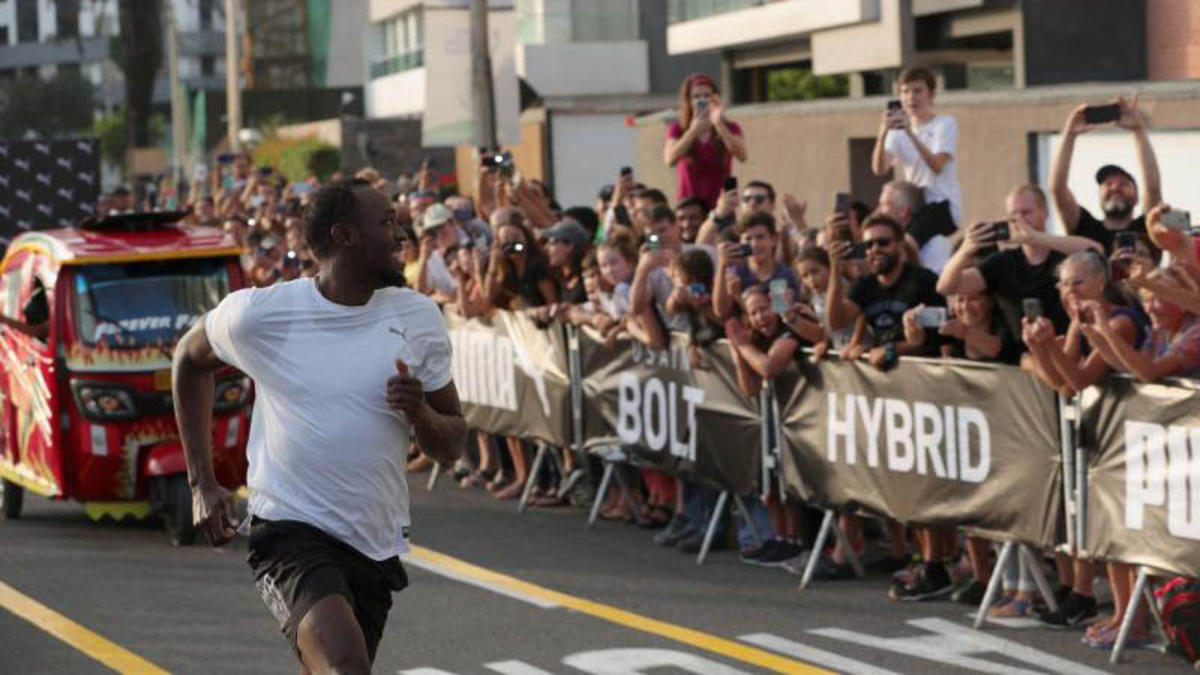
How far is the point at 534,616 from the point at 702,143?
5.67 meters

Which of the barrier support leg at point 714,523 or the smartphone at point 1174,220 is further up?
the smartphone at point 1174,220

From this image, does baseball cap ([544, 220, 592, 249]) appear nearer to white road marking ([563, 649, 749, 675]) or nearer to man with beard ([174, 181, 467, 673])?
white road marking ([563, 649, 749, 675])

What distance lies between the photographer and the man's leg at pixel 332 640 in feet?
21.0

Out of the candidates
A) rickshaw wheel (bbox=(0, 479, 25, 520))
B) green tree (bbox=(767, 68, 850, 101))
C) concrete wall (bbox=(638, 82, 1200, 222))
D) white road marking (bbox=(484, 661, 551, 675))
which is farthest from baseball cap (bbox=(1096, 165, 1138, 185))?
green tree (bbox=(767, 68, 850, 101))

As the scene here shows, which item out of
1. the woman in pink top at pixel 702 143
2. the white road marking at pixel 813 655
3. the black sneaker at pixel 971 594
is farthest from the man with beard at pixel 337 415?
the woman in pink top at pixel 702 143

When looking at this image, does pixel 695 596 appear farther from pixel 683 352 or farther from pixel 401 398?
pixel 401 398

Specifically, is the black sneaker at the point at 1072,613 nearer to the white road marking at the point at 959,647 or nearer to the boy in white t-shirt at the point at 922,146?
the white road marking at the point at 959,647

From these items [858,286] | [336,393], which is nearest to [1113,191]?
[858,286]

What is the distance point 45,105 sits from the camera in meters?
113

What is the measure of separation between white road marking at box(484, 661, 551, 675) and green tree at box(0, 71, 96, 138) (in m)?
104

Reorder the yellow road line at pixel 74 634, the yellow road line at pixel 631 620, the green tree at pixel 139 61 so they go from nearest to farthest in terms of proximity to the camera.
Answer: the yellow road line at pixel 631 620 < the yellow road line at pixel 74 634 < the green tree at pixel 139 61

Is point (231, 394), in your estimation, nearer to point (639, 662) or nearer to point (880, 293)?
point (880, 293)

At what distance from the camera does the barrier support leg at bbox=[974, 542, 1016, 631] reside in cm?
1071

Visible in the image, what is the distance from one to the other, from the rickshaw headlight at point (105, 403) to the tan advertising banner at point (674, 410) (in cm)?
296
